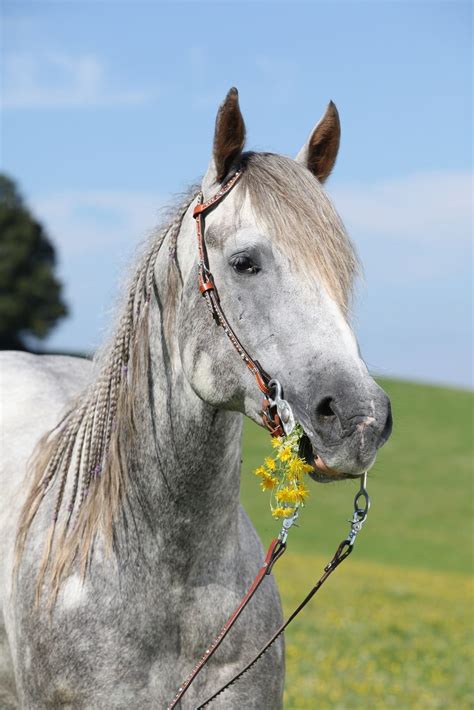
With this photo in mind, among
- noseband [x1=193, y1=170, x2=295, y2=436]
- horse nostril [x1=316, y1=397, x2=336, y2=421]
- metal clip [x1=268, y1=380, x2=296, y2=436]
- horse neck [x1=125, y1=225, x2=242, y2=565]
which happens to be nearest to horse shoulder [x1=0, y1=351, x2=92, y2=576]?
horse neck [x1=125, y1=225, x2=242, y2=565]

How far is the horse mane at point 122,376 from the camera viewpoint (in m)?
3.27

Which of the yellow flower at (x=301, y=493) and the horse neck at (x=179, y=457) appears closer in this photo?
the yellow flower at (x=301, y=493)

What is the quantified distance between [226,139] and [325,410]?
1.13 meters

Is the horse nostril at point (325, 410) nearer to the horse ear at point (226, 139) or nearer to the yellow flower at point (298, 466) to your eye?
the yellow flower at point (298, 466)

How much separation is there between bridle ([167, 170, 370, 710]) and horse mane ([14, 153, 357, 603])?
0.21 meters

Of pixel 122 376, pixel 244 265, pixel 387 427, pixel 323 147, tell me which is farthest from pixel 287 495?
pixel 323 147

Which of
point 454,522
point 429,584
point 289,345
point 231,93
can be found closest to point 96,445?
point 289,345

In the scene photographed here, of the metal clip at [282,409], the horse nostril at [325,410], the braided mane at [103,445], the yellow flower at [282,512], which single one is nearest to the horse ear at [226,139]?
the braided mane at [103,445]

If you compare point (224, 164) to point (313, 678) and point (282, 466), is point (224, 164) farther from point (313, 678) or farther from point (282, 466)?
point (313, 678)

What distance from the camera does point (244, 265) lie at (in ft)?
10.8

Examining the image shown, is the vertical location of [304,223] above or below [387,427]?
above

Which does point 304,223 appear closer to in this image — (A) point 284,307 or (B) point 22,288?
(A) point 284,307

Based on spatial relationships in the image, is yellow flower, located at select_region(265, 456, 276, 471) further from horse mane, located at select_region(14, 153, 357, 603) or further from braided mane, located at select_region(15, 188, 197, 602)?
braided mane, located at select_region(15, 188, 197, 602)

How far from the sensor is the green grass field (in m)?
10.0
